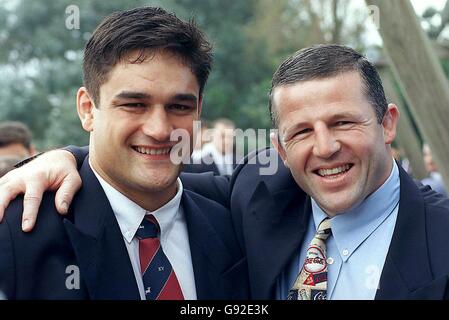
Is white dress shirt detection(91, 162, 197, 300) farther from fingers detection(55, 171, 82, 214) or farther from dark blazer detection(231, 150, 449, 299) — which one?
dark blazer detection(231, 150, 449, 299)

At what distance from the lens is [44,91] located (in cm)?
2081

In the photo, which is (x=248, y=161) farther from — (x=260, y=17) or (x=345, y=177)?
(x=260, y=17)

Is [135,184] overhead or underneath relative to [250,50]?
underneath

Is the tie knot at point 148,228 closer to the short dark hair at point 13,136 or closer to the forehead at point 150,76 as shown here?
the forehead at point 150,76

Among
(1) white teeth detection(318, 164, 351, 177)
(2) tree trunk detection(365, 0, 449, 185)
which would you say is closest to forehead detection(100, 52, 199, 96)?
(1) white teeth detection(318, 164, 351, 177)

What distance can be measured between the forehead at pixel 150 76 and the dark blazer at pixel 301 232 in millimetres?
644

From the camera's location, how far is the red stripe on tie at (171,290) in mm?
2607

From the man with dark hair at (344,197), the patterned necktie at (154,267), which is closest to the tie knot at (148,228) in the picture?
the patterned necktie at (154,267)

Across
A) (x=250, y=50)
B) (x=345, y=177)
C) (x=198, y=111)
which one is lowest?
(x=345, y=177)

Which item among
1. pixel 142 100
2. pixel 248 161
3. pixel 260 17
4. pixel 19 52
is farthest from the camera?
pixel 260 17

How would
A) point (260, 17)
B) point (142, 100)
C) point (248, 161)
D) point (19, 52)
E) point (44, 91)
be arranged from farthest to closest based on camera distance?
point (260, 17) < point (19, 52) < point (44, 91) < point (248, 161) < point (142, 100)

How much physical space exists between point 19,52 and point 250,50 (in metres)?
7.71

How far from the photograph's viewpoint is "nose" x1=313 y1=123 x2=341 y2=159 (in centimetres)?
259

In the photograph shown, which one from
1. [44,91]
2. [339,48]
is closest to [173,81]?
[339,48]
